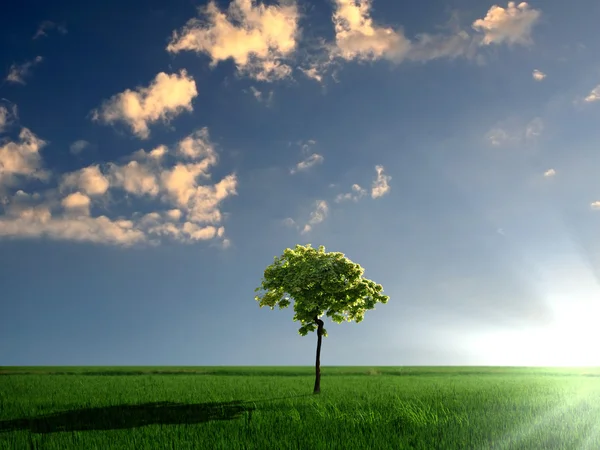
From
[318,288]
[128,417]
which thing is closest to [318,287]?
[318,288]

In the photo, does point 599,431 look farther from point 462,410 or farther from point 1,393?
point 1,393

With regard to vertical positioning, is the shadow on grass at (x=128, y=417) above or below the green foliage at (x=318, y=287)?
below

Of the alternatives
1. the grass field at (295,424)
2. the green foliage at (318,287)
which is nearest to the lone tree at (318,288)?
the green foliage at (318,287)

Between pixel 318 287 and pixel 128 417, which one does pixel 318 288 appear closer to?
pixel 318 287

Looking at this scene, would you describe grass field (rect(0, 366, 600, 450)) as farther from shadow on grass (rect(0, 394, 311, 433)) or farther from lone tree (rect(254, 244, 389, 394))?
lone tree (rect(254, 244, 389, 394))

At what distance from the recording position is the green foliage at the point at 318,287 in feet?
108

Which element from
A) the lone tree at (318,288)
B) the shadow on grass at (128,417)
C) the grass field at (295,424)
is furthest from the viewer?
the lone tree at (318,288)

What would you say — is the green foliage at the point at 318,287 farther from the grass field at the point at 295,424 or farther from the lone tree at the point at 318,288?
the grass field at the point at 295,424

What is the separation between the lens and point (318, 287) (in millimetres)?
33250

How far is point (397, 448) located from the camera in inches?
548

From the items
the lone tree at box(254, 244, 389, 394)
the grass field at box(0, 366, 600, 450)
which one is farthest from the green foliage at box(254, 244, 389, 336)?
the grass field at box(0, 366, 600, 450)

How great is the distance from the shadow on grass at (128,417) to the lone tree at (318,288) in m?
9.30

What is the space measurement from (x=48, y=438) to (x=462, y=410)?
17.2 m

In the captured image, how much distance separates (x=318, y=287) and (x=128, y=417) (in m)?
15.3
